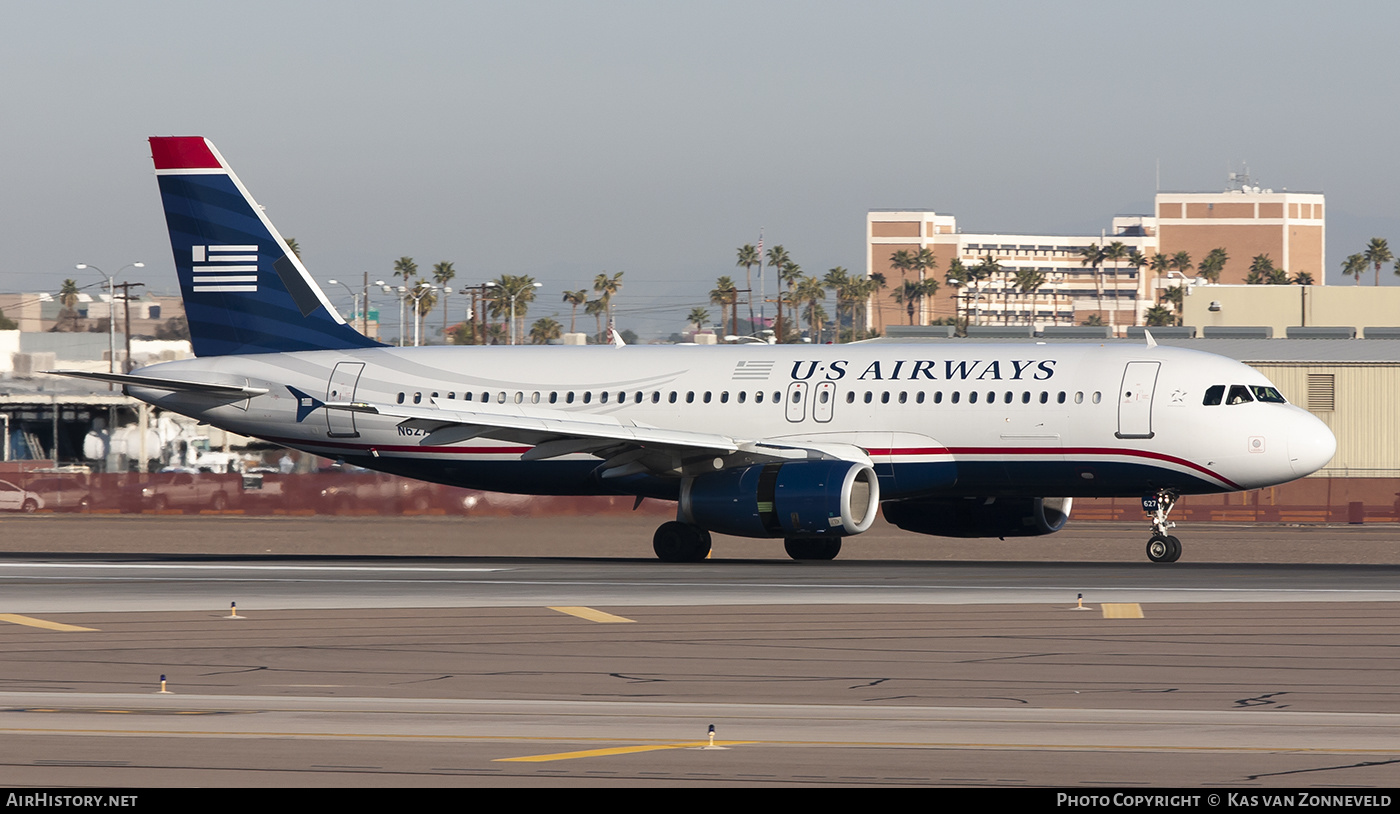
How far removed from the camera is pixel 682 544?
3328 centimetres

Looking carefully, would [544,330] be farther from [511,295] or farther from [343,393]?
[343,393]

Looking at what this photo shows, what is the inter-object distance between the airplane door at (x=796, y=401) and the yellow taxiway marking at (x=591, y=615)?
36.9ft

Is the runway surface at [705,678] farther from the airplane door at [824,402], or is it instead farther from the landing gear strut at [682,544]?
the airplane door at [824,402]

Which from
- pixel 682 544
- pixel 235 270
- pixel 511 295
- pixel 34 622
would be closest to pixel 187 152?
pixel 235 270

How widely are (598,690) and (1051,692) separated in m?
4.17

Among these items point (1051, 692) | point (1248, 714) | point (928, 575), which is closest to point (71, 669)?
point (1051, 692)

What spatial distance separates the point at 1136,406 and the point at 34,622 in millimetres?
19317

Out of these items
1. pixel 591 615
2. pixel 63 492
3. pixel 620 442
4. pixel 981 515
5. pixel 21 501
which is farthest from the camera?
pixel 21 501

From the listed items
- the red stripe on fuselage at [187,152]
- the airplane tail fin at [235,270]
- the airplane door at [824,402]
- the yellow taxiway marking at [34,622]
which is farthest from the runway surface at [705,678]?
the red stripe on fuselage at [187,152]

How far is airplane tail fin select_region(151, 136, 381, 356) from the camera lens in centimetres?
3844

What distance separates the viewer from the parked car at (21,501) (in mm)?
59562

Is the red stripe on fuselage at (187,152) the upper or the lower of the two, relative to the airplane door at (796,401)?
upper

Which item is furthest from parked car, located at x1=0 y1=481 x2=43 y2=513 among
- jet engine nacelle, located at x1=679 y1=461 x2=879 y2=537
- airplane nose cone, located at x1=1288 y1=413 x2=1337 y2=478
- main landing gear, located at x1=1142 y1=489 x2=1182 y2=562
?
airplane nose cone, located at x1=1288 y1=413 x2=1337 y2=478

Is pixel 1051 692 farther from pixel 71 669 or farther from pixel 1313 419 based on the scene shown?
pixel 1313 419
